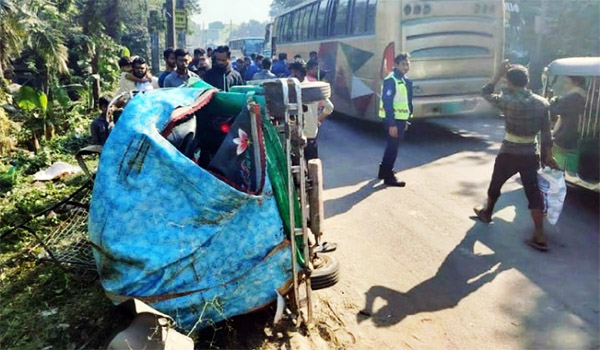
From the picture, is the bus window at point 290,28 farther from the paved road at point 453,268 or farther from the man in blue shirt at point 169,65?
the paved road at point 453,268

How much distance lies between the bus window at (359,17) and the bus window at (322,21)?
1745mm

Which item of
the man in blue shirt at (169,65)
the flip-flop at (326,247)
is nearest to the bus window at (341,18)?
the man in blue shirt at (169,65)

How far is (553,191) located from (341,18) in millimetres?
7212

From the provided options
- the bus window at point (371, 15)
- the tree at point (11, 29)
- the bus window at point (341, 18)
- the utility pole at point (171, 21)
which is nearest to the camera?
the tree at point (11, 29)

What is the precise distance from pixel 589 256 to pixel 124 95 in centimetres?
447

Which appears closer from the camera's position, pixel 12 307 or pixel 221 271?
pixel 221 271

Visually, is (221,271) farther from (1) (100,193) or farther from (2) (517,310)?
(2) (517,310)

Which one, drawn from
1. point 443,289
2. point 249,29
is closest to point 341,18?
point 443,289

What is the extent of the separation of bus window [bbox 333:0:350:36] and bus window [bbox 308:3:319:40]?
60.9 inches

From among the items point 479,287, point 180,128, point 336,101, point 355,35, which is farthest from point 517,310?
point 336,101

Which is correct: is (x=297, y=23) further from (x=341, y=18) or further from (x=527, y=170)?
(x=527, y=170)

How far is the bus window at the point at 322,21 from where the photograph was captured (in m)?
12.0

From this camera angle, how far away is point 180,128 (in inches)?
131

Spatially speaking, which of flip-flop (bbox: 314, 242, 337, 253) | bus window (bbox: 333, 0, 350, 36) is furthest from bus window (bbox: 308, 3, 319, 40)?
flip-flop (bbox: 314, 242, 337, 253)
